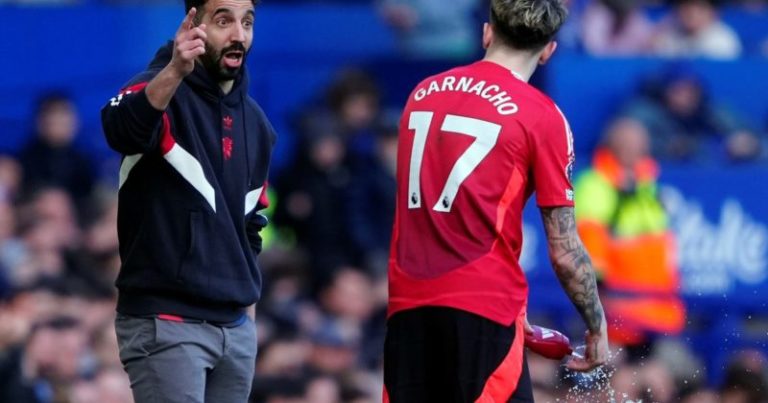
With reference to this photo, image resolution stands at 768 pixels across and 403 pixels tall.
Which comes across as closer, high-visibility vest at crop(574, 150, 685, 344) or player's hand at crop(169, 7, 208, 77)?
player's hand at crop(169, 7, 208, 77)

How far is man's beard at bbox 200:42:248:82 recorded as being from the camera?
20.6 ft

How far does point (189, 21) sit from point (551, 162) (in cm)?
130

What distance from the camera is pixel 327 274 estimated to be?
12688mm

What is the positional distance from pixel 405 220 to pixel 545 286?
6028 millimetres

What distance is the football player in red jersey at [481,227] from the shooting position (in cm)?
617

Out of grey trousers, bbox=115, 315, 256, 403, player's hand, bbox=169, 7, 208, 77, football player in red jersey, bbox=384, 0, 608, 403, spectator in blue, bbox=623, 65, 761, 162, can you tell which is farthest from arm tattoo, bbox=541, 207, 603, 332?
spectator in blue, bbox=623, 65, 761, 162

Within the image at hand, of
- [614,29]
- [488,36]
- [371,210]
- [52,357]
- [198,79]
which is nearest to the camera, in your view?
[198,79]

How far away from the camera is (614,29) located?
1466 centimetres

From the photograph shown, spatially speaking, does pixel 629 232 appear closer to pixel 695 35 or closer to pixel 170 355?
pixel 695 35

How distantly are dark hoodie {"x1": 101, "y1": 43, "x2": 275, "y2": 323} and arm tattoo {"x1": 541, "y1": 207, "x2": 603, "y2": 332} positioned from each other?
1.08m

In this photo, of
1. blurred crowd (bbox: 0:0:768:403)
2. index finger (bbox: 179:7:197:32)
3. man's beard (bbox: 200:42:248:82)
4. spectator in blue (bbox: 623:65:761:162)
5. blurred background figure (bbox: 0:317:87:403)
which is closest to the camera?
index finger (bbox: 179:7:197:32)

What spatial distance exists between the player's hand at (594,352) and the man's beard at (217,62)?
155 centimetres

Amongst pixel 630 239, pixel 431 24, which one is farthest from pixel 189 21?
pixel 431 24

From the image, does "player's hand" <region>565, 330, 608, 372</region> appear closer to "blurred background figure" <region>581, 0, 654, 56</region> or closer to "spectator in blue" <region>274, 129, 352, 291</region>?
"spectator in blue" <region>274, 129, 352, 291</region>
